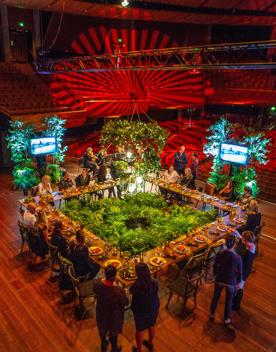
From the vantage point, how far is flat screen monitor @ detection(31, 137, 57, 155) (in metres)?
8.62

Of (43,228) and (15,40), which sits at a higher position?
(15,40)

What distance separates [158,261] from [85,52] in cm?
1367

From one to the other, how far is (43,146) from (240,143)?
5290mm

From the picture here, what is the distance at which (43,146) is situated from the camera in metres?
8.84

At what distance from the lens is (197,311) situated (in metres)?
4.44

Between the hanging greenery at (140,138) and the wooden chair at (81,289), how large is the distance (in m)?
2.74

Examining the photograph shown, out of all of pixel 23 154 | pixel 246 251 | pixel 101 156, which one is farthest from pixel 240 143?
pixel 23 154

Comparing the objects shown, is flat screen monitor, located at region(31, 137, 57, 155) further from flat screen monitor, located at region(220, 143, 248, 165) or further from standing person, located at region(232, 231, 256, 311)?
standing person, located at region(232, 231, 256, 311)

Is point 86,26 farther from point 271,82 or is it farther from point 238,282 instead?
point 238,282

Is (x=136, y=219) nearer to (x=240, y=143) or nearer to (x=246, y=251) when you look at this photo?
(x=246, y=251)

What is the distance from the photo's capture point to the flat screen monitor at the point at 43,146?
8617 mm

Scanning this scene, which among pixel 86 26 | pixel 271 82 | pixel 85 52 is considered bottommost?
pixel 271 82

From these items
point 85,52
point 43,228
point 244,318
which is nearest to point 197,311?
point 244,318

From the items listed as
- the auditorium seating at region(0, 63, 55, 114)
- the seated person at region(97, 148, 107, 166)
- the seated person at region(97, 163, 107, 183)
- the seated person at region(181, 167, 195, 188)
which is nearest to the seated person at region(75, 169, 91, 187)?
the seated person at region(97, 163, 107, 183)
